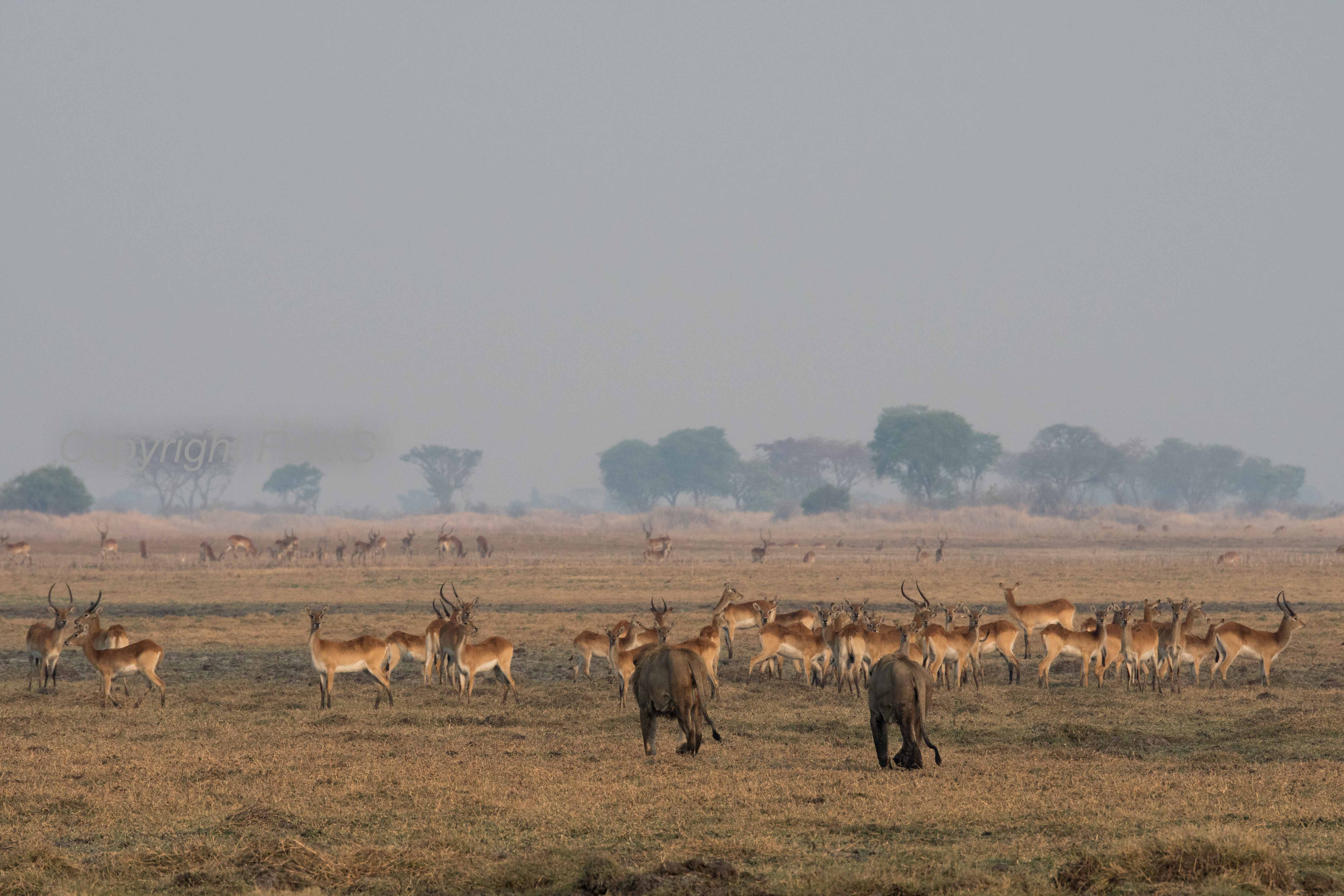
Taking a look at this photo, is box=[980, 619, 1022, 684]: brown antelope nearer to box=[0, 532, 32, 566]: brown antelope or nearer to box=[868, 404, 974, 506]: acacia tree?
box=[0, 532, 32, 566]: brown antelope

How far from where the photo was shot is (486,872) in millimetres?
9406

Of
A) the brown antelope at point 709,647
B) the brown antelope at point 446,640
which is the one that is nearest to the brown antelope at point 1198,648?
the brown antelope at point 709,647

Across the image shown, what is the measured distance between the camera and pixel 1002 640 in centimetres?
2167

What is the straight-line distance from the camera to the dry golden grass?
924 centimetres

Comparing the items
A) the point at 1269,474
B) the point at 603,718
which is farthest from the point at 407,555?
the point at 1269,474

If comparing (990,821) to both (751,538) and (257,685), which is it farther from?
(751,538)

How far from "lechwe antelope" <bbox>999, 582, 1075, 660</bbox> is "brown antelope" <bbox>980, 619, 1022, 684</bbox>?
6.15ft

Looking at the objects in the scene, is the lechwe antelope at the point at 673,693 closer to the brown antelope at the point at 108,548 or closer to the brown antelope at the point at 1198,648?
the brown antelope at the point at 1198,648

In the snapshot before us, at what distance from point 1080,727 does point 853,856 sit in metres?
6.77

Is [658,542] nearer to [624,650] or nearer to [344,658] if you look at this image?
[624,650]

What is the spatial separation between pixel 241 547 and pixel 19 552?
952 centimetres

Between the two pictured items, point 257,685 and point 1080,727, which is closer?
point 1080,727

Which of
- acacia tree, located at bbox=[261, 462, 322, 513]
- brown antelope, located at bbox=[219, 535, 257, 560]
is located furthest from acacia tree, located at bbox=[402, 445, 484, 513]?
brown antelope, located at bbox=[219, 535, 257, 560]

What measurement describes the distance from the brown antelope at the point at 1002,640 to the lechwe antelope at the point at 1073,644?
0.45 meters
